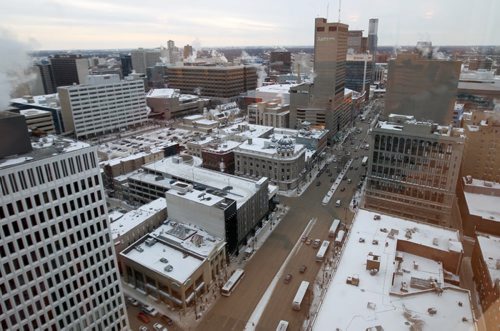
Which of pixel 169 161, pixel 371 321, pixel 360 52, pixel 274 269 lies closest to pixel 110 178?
pixel 169 161

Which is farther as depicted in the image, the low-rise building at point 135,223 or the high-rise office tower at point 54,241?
the low-rise building at point 135,223

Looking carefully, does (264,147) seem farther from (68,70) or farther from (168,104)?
(68,70)

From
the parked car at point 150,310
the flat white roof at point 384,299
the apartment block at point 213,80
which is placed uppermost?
the apartment block at point 213,80

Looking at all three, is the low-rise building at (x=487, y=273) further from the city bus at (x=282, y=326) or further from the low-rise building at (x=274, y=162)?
the low-rise building at (x=274, y=162)

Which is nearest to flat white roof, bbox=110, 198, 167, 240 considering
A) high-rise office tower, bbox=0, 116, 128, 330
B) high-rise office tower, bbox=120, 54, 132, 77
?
high-rise office tower, bbox=0, 116, 128, 330

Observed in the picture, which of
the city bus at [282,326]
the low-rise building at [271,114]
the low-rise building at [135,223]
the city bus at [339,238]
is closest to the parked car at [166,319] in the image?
the low-rise building at [135,223]

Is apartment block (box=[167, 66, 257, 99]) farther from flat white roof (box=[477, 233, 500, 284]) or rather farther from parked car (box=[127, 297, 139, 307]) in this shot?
flat white roof (box=[477, 233, 500, 284])
